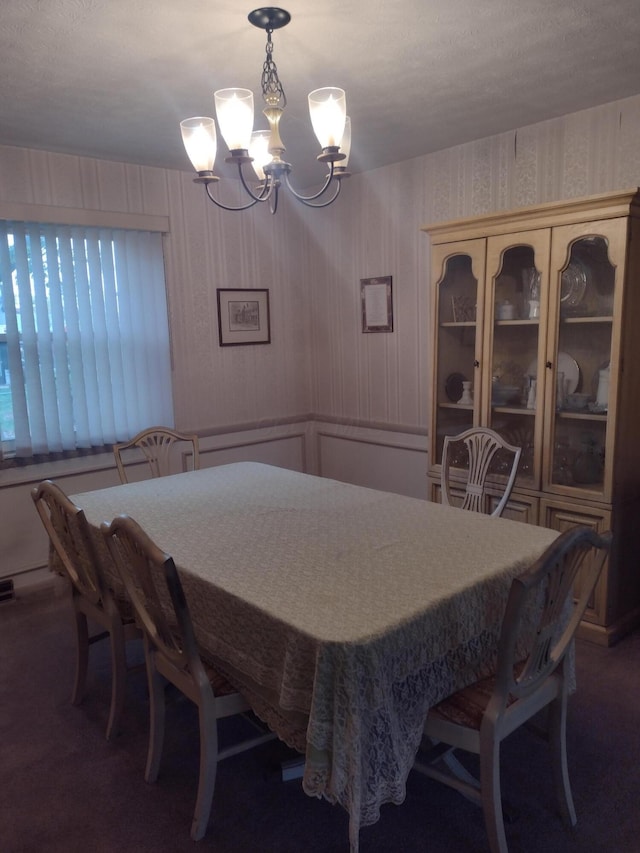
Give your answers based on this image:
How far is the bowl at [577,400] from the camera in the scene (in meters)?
2.79

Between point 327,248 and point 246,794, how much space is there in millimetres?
3410

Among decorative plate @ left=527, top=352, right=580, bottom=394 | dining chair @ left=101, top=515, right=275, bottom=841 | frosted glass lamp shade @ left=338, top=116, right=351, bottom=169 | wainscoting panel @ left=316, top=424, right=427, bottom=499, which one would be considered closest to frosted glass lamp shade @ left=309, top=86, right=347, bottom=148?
frosted glass lamp shade @ left=338, top=116, right=351, bottom=169

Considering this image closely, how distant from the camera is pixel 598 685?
2.48 m

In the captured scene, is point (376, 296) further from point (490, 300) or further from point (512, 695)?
point (512, 695)

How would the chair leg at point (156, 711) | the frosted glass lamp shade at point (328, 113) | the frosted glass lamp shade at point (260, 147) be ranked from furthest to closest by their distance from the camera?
the frosted glass lamp shade at point (260, 147)
the chair leg at point (156, 711)
the frosted glass lamp shade at point (328, 113)

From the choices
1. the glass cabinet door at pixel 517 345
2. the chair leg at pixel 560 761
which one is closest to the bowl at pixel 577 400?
the glass cabinet door at pixel 517 345

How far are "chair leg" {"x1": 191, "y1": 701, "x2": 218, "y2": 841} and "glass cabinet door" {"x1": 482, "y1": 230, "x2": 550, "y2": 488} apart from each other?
187 centimetres

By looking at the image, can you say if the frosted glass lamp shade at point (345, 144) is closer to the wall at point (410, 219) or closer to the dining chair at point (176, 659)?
the dining chair at point (176, 659)

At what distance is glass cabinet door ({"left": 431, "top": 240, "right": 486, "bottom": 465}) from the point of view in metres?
3.11

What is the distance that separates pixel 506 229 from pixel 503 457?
111 centimetres

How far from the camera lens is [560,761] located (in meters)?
1.78

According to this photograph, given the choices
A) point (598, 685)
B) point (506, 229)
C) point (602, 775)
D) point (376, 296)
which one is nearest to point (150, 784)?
point (602, 775)

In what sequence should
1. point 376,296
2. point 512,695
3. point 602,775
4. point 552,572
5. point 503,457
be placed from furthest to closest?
point 376,296 → point 503,457 → point 602,775 → point 512,695 → point 552,572

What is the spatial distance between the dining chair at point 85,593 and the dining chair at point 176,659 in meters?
0.28
